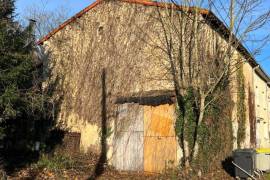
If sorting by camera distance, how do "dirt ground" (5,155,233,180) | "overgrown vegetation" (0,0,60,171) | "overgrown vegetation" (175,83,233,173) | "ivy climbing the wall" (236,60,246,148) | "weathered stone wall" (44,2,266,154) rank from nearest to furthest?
1. "overgrown vegetation" (0,0,60,171)
2. "dirt ground" (5,155,233,180)
3. "overgrown vegetation" (175,83,233,173)
4. "weathered stone wall" (44,2,266,154)
5. "ivy climbing the wall" (236,60,246,148)

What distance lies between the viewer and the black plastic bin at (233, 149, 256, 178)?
1439 centimetres

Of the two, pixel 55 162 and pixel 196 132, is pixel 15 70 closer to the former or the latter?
pixel 55 162

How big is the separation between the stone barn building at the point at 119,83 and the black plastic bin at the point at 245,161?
2.29 meters

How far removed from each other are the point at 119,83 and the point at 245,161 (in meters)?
6.51

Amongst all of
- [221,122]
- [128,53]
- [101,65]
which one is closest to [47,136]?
[101,65]

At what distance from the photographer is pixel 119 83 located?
17672mm

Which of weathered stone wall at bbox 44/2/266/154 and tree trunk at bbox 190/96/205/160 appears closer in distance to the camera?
tree trunk at bbox 190/96/205/160

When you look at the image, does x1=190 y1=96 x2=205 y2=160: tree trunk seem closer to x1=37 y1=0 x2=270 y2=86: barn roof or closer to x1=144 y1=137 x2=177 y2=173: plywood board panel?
x1=144 y1=137 x2=177 y2=173: plywood board panel

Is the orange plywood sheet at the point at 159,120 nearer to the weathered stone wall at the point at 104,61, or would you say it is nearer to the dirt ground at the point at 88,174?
the weathered stone wall at the point at 104,61

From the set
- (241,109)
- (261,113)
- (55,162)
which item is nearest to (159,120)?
(55,162)

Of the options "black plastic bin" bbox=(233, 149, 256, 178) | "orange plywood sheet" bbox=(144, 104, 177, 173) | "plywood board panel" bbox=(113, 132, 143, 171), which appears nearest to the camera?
"black plastic bin" bbox=(233, 149, 256, 178)

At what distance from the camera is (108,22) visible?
18797 mm

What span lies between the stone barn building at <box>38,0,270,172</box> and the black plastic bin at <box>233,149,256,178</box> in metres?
2.29

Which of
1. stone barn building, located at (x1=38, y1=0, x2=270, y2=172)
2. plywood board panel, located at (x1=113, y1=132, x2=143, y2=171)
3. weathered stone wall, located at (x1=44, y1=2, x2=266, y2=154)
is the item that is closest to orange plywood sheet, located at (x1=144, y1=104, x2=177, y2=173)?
stone barn building, located at (x1=38, y1=0, x2=270, y2=172)
